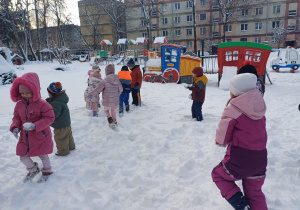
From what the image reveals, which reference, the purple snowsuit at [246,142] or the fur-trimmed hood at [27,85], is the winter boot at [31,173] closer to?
the fur-trimmed hood at [27,85]

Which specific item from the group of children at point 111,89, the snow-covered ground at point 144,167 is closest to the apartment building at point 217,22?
the group of children at point 111,89

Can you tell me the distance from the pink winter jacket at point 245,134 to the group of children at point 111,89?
339 centimetres

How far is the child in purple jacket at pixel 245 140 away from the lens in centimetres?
196

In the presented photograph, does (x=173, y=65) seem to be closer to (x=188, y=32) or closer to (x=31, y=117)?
(x=31, y=117)

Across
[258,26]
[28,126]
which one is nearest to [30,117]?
[28,126]

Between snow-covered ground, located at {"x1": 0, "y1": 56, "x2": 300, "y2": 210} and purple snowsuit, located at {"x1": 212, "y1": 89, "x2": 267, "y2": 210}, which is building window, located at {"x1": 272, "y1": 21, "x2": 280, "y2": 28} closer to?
snow-covered ground, located at {"x1": 0, "y1": 56, "x2": 300, "y2": 210}

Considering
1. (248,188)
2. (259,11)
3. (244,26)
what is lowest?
(248,188)

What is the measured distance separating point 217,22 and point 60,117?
40255 millimetres

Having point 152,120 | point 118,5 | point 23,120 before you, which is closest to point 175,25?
point 118,5

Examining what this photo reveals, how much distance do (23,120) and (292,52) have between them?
16.2 m

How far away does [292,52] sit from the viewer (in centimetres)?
1416

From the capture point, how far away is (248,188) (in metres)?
2.15

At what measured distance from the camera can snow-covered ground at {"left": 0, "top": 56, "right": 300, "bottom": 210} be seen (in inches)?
104

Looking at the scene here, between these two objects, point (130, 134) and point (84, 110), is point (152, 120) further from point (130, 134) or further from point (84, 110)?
point (84, 110)
